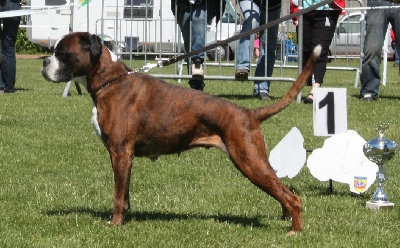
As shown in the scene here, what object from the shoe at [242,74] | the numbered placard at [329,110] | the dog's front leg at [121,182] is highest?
the shoe at [242,74]

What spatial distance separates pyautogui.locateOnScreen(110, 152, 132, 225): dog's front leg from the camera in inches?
217

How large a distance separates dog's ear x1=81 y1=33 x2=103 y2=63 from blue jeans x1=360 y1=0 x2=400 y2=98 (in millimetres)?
7272

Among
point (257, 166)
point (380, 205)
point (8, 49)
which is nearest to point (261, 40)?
point (8, 49)

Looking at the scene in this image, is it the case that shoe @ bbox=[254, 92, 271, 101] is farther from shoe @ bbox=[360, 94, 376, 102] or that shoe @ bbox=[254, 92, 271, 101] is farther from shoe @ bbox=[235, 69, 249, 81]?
shoe @ bbox=[360, 94, 376, 102]

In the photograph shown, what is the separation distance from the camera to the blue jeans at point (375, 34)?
39.8 ft

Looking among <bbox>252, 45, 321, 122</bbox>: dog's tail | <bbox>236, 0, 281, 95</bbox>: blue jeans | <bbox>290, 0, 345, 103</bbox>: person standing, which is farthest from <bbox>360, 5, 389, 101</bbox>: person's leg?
<bbox>252, 45, 321, 122</bbox>: dog's tail

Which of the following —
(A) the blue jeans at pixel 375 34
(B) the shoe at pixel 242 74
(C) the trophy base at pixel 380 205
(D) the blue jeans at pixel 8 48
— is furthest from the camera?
(D) the blue jeans at pixel 8 48

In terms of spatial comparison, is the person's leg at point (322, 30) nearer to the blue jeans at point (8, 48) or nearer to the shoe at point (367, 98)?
the shoe at point (367, 98)

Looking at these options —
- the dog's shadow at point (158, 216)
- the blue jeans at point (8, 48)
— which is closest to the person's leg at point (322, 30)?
the blue jeans at point (8, 48)

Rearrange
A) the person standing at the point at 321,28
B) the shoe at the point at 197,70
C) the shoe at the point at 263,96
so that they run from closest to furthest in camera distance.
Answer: the shoe at the point at 197,70, the person standing at the point at 321,28, the shoe at the point at 263,96

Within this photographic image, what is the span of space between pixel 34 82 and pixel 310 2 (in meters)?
6.51

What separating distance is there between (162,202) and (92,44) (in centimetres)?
142

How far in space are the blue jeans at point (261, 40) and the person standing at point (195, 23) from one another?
417 millimetres

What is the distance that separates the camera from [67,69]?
18.3 feet
